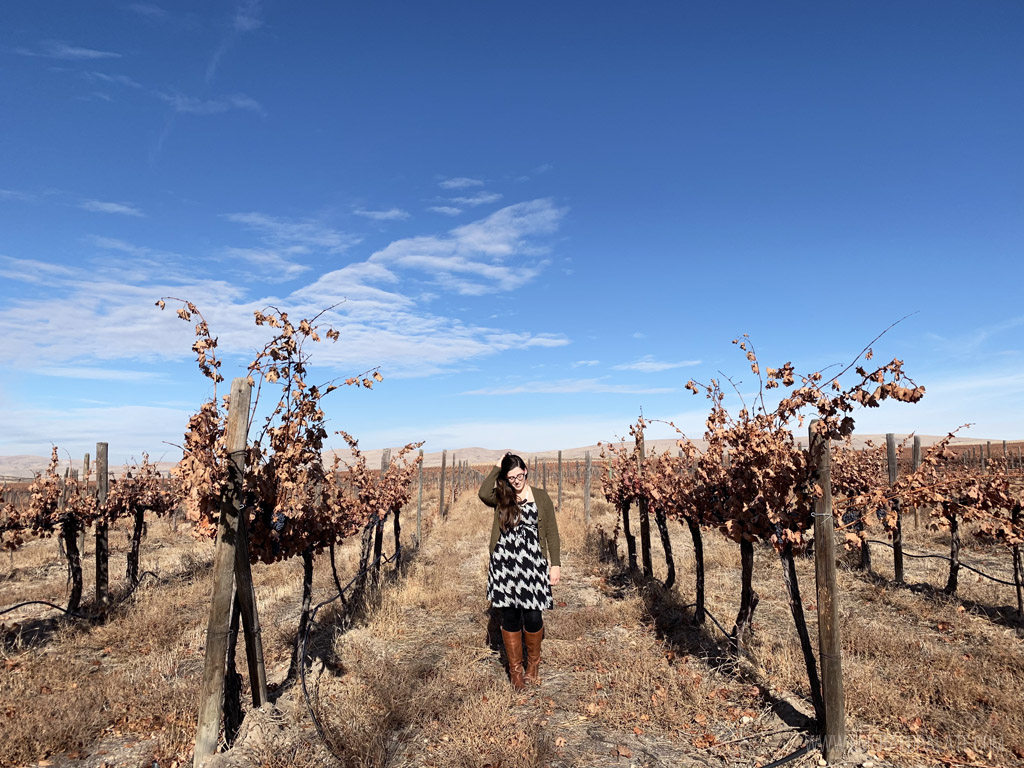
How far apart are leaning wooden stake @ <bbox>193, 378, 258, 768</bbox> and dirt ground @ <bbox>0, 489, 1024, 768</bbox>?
0.26m

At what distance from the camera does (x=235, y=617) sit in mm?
4227

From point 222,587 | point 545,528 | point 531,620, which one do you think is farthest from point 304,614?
point 545,528

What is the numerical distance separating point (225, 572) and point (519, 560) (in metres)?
2.44

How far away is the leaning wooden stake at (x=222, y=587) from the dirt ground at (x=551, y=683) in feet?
0.87

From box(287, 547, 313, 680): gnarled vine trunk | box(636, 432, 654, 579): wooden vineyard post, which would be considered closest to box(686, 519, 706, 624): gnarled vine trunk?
box(636, 432, 654, 579): wooden vineyard post

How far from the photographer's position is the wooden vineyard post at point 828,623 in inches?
159

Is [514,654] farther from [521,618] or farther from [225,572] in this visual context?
[225,572]

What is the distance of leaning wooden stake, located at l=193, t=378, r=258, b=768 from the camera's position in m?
3.90

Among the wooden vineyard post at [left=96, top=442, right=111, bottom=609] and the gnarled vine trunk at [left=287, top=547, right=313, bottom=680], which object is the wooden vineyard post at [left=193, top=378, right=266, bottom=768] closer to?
the gnarled vine trunk at [left=287, top=547, right=313, bottom=680]

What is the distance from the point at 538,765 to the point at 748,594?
3.22 m

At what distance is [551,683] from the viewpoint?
5.66 metres

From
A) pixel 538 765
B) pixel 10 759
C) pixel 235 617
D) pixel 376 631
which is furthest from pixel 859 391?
pixel 10 759

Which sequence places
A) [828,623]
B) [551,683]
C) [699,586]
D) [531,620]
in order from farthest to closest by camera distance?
[699,586] < [551,683] < [531,620] < [828,623]

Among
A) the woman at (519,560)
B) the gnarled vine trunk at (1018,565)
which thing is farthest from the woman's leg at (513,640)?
the gnarled vine trunk at (1018,565)
